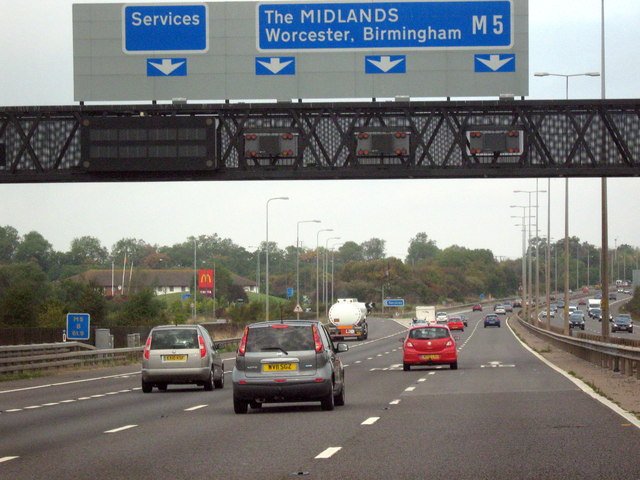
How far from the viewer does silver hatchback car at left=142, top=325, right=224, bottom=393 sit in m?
28.3

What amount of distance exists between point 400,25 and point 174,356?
9.50m

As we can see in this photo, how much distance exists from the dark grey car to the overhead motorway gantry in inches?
429

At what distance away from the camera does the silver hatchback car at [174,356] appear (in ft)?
92.8

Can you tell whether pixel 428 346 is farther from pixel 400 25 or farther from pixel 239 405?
pixel 239 405

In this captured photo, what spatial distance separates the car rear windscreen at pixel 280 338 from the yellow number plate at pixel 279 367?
0.29 m

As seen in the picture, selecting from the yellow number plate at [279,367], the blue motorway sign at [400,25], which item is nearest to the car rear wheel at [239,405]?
the yellow number plate at [279,367]

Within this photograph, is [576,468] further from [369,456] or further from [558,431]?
[558,431]

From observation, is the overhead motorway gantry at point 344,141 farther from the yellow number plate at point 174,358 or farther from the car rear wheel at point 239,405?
the car rear wheel at point 239,405

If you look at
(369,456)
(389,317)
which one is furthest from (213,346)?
(389,317)

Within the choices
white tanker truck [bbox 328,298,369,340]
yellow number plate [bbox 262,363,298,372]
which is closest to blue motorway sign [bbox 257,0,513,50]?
yellow number plate [bbox 262,363,298,372]

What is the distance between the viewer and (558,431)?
52.5 feet

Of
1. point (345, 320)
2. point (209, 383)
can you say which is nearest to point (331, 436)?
point (209, 383)

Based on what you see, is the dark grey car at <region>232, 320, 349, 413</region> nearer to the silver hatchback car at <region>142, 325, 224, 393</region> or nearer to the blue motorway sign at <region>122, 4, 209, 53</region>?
the silver hatchback car at <region>142, 325, 224, 393</region>

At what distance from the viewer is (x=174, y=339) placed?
28.5m
